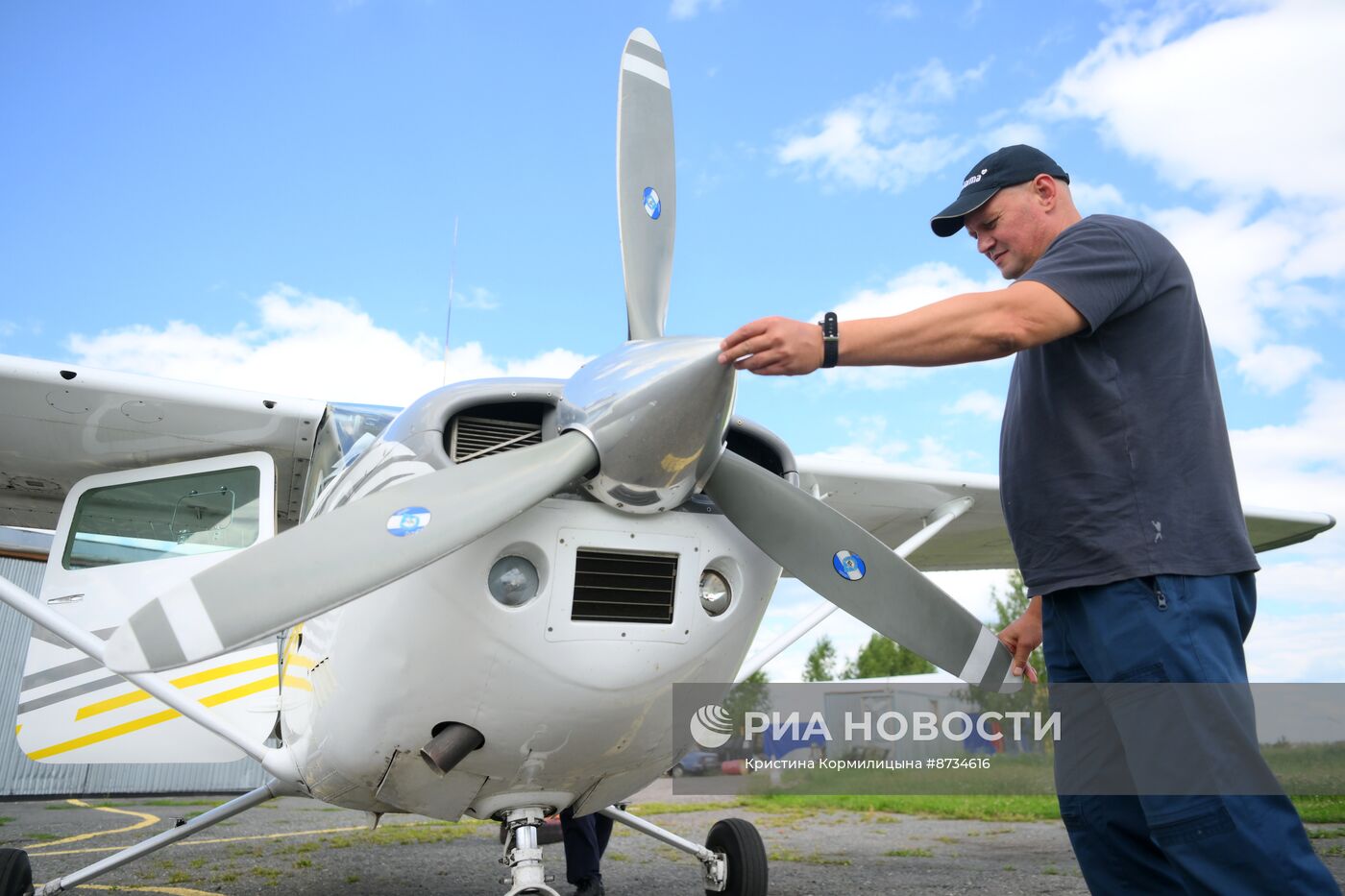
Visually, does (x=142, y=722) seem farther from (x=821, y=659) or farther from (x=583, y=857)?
(x=821, y=659)

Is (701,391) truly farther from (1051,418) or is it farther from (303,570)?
(303,570)

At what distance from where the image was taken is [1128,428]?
5.91ft

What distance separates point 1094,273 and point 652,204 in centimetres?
150

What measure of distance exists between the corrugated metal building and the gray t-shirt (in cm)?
1541

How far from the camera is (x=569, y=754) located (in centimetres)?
269

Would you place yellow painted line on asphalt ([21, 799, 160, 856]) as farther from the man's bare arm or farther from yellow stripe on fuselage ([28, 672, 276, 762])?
the man's bare arm

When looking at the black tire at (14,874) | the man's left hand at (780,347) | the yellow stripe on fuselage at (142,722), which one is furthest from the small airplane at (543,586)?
the black tire at (14,874)

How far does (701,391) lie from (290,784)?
250 centimetres

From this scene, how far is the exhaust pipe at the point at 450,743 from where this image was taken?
2502 millimetres

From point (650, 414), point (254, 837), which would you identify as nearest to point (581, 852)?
point (650, 414)

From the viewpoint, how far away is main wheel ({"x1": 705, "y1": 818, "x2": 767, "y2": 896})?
4.38m

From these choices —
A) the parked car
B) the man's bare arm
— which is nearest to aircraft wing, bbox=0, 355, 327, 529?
the man's bare arm

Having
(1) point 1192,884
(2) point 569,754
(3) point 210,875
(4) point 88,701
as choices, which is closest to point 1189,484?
(1) point 1192,884

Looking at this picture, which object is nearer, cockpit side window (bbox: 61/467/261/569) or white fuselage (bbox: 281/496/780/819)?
white fuselage (bbox: 281/496/780/819)
